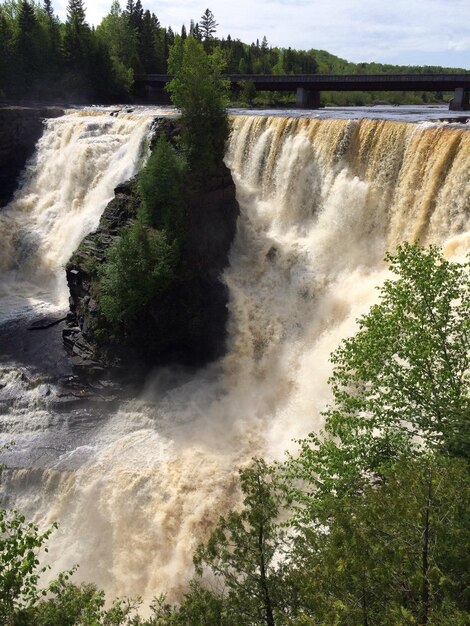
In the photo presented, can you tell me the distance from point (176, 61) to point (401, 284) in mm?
23387

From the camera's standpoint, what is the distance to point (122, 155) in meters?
36.6

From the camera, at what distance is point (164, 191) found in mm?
26781

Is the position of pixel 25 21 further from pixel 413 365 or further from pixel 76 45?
pixel 413 365

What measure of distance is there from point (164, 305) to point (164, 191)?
538 centimetres

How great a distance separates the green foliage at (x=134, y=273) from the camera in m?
25.2

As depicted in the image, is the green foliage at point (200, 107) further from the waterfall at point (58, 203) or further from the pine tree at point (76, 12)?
the pine tree at point (76, 12)

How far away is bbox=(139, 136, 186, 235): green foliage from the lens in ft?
87.1

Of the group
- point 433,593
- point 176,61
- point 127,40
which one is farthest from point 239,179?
point 127,40

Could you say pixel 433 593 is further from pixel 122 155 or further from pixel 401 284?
pixel 122 155

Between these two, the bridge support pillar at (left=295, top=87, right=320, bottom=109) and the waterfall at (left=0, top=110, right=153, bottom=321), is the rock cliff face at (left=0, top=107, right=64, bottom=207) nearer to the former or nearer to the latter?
the waterfall at (left=0, top=110, right=153, bottom=321)

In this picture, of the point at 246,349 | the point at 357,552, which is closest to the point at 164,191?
the point at 246,349

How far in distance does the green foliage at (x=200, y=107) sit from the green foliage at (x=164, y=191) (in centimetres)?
235

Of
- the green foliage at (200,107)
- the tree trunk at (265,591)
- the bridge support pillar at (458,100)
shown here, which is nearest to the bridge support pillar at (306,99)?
the bridge support pillar at (458,100)

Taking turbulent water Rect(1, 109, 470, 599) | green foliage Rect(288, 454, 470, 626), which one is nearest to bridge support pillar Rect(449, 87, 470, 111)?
turbulent water Rect(1, 109, 470, 599)
